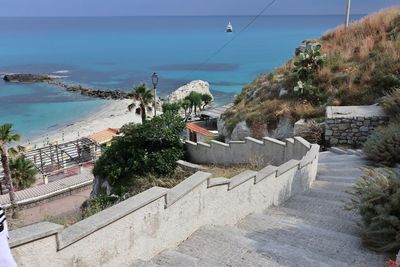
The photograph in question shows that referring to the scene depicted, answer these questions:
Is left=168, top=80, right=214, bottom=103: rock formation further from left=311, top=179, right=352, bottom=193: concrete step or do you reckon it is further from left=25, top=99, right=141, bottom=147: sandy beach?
left=311, top=179, right=352, bottom=193: concrete step

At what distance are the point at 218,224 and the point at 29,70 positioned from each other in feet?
343

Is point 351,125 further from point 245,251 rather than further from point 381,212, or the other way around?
point 245,251

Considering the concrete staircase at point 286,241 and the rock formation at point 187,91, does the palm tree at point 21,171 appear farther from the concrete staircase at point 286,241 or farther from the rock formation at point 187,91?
the rock formation at point 187,91

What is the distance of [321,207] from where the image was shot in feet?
26.6

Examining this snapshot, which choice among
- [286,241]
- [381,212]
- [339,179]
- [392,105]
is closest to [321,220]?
[286,241]

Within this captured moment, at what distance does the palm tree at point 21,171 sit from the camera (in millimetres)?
25641

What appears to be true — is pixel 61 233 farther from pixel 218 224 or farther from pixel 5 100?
pixel 5 100

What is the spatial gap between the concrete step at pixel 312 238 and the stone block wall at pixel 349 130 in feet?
21.6

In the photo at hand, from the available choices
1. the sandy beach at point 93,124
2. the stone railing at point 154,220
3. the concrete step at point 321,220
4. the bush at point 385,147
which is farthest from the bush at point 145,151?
the sandy beach at point 93,124

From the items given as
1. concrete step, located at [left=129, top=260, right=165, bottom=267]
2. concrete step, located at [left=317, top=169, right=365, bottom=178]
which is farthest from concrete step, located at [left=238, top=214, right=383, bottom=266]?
concrete step, located at [left=317, top=169, right=365, bottom=178]

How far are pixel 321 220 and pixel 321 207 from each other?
0.79 metres

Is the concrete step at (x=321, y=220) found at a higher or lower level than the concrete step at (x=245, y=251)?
lower

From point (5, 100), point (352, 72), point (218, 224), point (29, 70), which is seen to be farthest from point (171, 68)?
point (218, 224)

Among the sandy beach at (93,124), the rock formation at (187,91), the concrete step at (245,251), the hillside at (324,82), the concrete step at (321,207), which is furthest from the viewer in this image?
the rock formation at (187,91)
